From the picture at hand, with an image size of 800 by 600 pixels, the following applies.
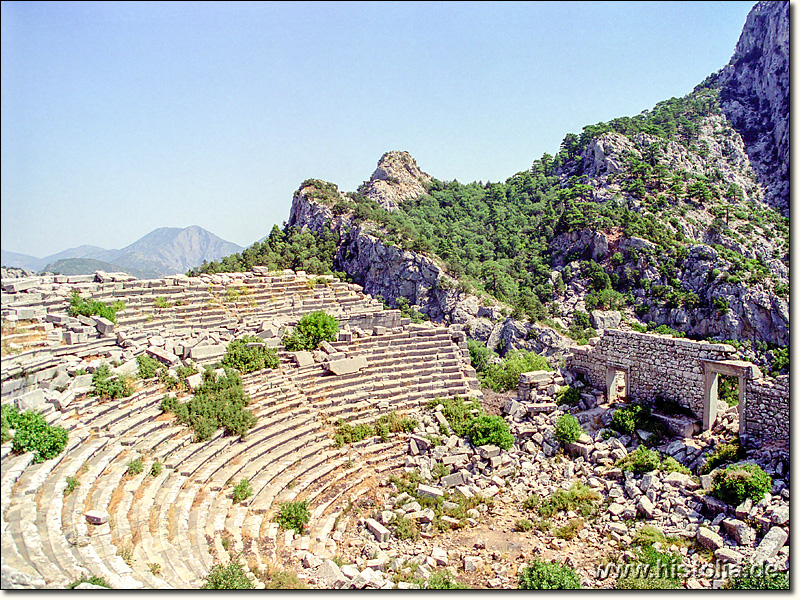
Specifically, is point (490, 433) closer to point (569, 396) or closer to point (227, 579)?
point (569, 396)

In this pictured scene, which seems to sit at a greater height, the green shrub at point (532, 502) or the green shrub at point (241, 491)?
the green shrub at point (241, 491)

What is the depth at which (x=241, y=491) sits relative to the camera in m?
9.44

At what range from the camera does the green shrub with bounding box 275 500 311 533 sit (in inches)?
364

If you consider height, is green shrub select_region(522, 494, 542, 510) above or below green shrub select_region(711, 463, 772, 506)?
below

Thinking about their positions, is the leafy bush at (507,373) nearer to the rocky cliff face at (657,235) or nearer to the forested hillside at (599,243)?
the forested hillside at (599,243)

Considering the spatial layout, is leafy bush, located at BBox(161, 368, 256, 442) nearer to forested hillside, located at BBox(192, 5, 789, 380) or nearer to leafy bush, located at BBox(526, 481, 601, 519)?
leafy bush, located at BBox(526, 481, 601, 519)

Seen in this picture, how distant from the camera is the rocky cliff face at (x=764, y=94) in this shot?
5241 centimetres

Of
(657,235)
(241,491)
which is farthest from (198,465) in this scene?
(657,235)

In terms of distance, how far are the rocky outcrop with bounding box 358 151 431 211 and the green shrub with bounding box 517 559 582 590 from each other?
44.5 m

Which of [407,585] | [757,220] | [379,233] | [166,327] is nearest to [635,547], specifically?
[407,585]

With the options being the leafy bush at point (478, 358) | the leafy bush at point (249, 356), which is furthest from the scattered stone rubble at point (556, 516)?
the leafy bush at point (478, 358)

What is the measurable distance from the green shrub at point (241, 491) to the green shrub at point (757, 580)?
7.37 meters

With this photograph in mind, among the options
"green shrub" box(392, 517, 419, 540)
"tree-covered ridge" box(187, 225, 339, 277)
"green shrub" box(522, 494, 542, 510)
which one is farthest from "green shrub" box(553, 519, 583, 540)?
"tree-covered ridge" box(187, 225, 339, 277)

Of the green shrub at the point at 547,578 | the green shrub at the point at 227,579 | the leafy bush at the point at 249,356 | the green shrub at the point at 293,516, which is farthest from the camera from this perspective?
the leafy bush at the point at 249,356
